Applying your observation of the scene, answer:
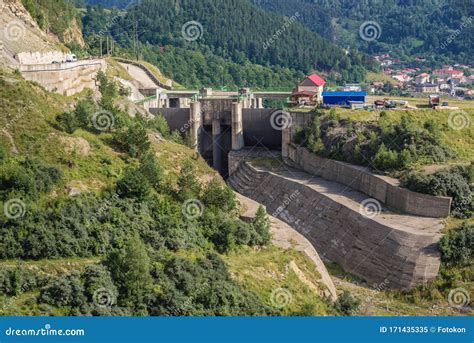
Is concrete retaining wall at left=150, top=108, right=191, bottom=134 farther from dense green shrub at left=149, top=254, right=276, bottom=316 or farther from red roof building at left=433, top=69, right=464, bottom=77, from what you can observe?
red roof building at left=433, top=69, right=464, bottom=77

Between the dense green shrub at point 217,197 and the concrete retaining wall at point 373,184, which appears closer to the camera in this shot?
the dense green shrub at point 217,197

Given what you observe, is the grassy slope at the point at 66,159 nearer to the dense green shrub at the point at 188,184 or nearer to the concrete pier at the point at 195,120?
the dense green shrub at the point at 188,184

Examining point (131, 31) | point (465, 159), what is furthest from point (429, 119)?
point (131, 31)

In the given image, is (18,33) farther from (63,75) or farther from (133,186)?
(133,186)

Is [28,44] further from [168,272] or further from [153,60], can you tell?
[153,60]

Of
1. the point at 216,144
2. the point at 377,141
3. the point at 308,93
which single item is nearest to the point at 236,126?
the point at 216,144

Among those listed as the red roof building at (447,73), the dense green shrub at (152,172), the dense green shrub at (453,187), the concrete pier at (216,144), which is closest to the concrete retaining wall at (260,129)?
the concrete pier at (216,144)
